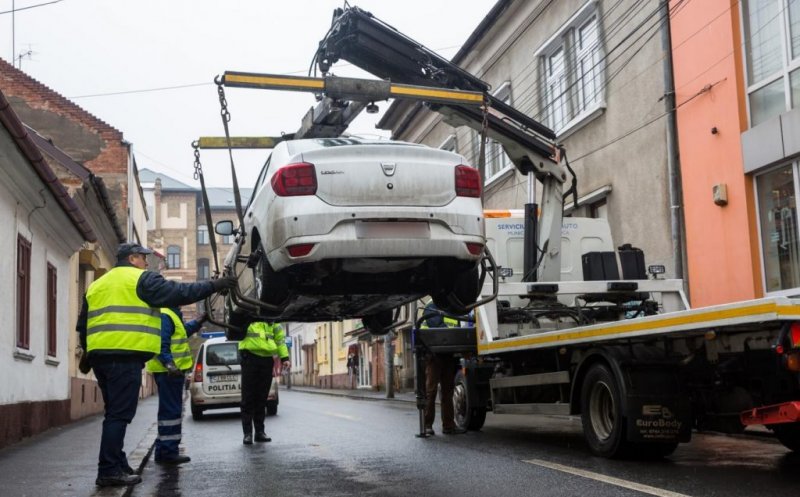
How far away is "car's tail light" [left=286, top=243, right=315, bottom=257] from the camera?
7051 mm

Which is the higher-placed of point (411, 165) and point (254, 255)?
point (411, 165)

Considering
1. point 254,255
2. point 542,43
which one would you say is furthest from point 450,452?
point 542,43

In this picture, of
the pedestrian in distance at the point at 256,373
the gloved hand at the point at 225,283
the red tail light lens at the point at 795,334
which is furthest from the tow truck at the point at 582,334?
the gloved hand at the point at 225,283

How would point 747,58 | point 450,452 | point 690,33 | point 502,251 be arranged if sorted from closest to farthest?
point 450,452
point 502,251
point 747,58
point 690,33

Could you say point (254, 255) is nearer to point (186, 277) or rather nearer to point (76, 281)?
point (76, 281)

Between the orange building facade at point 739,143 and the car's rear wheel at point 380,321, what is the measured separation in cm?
636

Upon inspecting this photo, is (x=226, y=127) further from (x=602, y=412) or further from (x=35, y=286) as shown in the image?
(x=35, y=286)

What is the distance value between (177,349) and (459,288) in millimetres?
3345

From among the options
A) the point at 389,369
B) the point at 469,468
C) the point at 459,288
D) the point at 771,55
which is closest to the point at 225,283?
the point at 459,288

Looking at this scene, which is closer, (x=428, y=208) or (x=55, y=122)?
(x=428, y=208)

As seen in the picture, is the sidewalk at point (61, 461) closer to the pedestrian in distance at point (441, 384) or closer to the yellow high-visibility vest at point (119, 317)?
the yellow high-visibility vest at point (119, 317)

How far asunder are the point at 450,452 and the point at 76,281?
13.7m

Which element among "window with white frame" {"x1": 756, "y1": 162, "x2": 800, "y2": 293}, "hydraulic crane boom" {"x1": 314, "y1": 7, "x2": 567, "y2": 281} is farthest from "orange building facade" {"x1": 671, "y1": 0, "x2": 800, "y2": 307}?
"hydraulic crane boom" {"x1": 314, "y1": 7, "x2": 567, "y2": 281}

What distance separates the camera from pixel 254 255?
26.5ft
